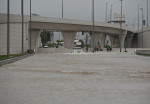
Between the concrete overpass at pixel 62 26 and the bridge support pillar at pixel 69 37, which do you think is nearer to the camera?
the concrete overpass at pixel 62 26

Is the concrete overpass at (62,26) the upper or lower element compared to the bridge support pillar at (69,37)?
upper

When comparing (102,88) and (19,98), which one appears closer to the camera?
(19,98)

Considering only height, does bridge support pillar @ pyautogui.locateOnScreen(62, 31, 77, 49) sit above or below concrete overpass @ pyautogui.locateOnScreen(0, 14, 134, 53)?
below

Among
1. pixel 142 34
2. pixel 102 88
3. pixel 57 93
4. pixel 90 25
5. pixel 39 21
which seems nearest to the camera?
pixel 57 93

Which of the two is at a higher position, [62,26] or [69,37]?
[62,26]

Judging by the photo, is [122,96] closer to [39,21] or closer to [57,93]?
[57,93]

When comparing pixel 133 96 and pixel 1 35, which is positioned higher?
pixel 1 35

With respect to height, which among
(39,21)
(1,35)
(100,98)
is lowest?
(100,98)

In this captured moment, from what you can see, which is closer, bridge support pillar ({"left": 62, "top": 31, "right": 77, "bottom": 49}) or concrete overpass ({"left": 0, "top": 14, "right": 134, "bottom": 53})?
concrete overpass ({"left": 0, "top": 14, "right": 134, "bottom": 53})

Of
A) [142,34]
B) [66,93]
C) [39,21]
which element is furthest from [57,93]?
[142,34]

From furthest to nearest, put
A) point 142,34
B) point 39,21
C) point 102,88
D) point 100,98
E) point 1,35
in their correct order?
point 142,34
point 39,21
point 1,35
point 102,88
point 100,98

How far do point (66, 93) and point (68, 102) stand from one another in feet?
4.45

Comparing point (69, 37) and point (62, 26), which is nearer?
point (62, 26)

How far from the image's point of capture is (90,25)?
7356 cm
